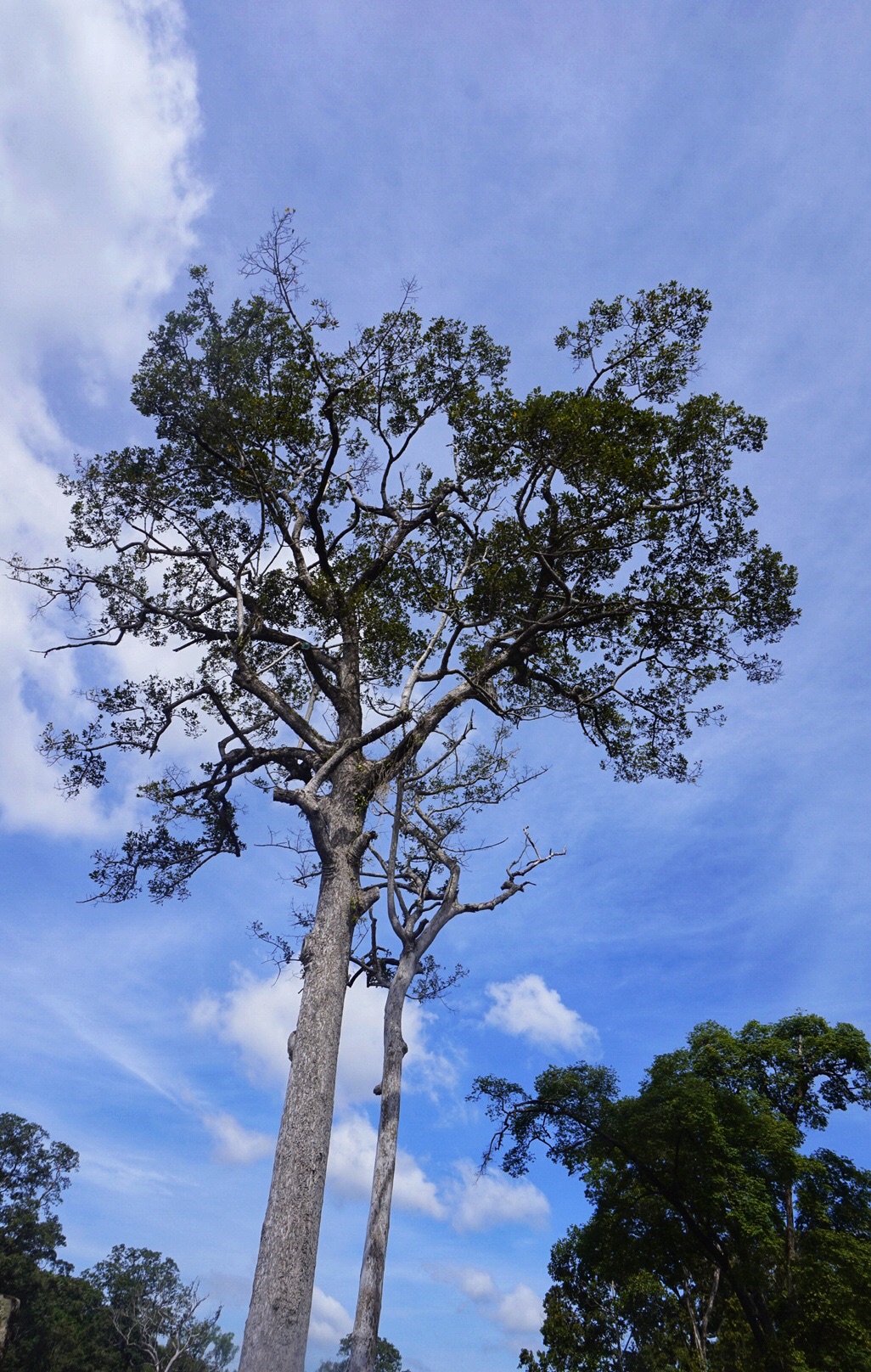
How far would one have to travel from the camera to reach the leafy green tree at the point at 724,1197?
14.4 metres

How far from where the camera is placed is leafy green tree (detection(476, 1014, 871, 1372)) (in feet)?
47.1

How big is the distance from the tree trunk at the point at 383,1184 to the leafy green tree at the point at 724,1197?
5.71 m

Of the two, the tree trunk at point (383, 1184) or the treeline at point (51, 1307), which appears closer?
the tree trunk at point (383, 1184)

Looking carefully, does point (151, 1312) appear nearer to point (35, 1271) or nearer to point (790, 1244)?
point (35, 1271)

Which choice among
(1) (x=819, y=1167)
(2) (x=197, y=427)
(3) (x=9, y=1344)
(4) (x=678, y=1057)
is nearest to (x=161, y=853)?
(2) (x=197, y=427)

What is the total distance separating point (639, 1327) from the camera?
2064 centimetres

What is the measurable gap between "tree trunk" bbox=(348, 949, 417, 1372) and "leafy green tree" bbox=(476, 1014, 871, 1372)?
5705mm

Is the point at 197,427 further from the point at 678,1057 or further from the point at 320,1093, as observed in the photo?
the point at 678,1057

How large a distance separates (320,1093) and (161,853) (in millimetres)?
4566

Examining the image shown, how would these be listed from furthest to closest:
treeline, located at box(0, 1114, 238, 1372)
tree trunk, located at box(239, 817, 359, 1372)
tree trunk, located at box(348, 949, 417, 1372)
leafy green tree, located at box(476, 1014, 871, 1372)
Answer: treeline, located at box(0, 1114, 238, 1372) < leafy green tree, located at box(476, 1014, 871, 1372) < tree trunk, located at box(348, 949, 417, 1372) < tree trunk, located at box(239, 817, 359, 1372)

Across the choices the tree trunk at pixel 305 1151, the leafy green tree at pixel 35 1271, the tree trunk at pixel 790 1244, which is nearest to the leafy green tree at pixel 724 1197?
the tree trunk at pixel 790 1244

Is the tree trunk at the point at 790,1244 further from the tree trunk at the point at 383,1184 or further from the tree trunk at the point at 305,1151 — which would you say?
the tree trunk at the point at 305,1151

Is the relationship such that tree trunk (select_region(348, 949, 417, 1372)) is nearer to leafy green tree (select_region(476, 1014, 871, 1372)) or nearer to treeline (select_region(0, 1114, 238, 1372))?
leafy green tree (select_region(476, 1014, 871, 1372))

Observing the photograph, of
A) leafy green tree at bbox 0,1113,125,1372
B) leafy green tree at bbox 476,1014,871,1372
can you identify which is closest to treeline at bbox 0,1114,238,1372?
leafy green tree at bbox 0,1113,125,1372
